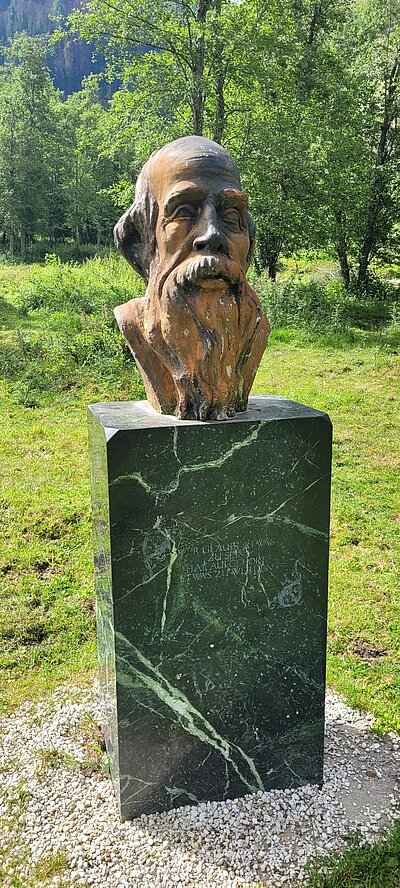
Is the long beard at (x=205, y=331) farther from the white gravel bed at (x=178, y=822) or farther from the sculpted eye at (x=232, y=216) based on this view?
the white gravel bed at (x=178, y=822)

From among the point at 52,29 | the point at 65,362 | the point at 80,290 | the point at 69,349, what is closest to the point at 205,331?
the point at 65,362

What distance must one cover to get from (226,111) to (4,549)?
10.6 m

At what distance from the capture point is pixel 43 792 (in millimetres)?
3055

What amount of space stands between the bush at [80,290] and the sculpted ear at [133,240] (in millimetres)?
7831

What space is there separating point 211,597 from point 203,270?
1422mm

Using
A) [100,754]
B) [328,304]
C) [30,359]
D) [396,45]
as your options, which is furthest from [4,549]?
[396,45]

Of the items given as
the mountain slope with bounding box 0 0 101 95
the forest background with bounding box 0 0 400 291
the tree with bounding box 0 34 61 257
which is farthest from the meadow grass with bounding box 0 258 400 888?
the mountain slope with bounding box 0 0 101 95

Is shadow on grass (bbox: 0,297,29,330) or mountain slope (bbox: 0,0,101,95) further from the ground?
mountain slope (bbox: 0,0,101,95)

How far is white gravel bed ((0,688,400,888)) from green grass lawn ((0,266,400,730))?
0.37m

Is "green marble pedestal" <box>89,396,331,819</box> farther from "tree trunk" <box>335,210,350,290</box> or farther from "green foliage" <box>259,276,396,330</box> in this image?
"tree trunk" <box>335,210,350,290</box>

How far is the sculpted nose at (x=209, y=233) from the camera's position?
8.72ft

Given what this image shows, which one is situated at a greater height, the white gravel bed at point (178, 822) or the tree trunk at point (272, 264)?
the tree trunk at point (272, 264)

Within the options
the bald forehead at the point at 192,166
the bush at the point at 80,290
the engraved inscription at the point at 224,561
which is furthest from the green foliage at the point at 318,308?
the engraved inscription at the point at 224,561

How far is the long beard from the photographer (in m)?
2.71
